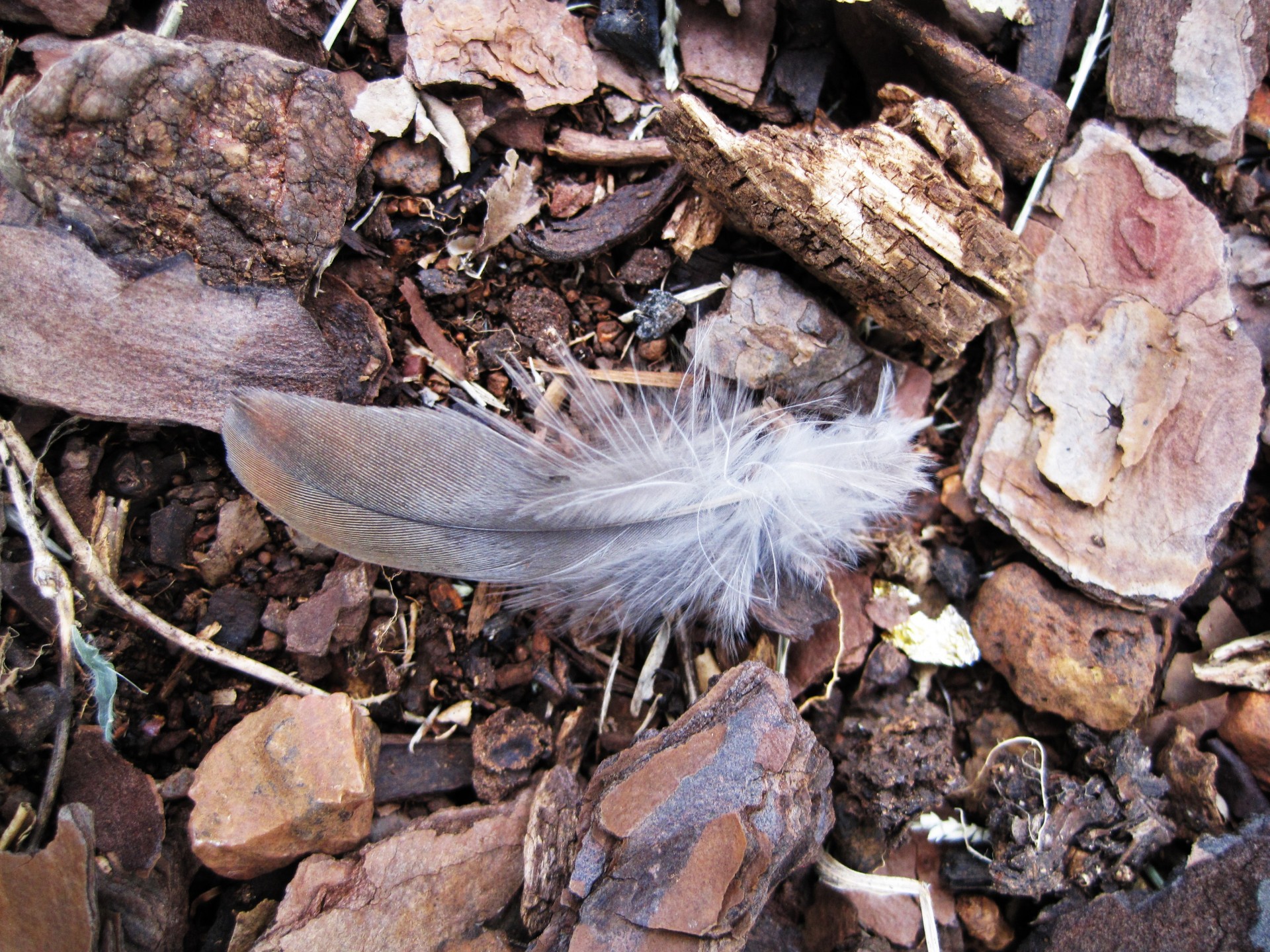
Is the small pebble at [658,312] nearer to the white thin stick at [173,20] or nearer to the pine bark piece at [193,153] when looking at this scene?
the pine bark piece at [193,153]

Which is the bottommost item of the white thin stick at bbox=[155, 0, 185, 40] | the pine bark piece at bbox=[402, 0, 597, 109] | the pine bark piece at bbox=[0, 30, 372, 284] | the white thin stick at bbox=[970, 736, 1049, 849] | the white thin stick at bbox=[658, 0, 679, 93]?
the white thin stick at bbox=[970, 736, 1049, 849]

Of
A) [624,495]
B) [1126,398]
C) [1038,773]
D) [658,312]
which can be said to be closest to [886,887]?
[1038,773]

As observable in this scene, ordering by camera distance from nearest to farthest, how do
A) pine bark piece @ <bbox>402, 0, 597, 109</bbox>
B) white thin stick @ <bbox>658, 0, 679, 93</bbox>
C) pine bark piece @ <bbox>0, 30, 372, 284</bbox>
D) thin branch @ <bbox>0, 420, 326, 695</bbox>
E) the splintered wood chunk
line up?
the splintered wood chunk → pine bark piece @ <bbox>0, 30, 372, 284</bbox> → thin branch @ <bbox>0, 420, 326, 695</bbox> → pine bark piece @ <bbox>402, 0, 597, 109</bbox> → white thin stick @ <bbox>658, 0, 679, 93</bbox>

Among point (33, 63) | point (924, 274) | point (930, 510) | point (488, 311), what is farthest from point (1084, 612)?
point (33, 63)

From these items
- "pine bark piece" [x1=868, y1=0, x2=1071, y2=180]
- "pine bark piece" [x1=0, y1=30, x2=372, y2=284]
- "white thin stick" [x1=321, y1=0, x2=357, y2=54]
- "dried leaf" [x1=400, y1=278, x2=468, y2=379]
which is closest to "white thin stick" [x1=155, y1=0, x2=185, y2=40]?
"pine bark piece" [x1=0, y1=30, x2=372, y2=284]

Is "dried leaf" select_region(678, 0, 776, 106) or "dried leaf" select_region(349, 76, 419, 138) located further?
"dried leaf" select_region(678, 0, 776, 106)

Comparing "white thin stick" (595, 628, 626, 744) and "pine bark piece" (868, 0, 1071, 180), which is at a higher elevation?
"pine bark piece" (868, 0, 1071, 180)

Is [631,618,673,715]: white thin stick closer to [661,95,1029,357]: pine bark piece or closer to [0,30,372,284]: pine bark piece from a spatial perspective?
[661,95,1029,357]: pine bark piece
